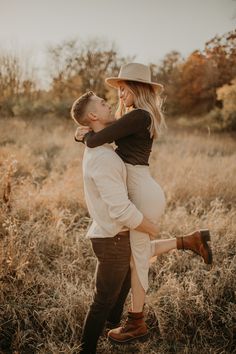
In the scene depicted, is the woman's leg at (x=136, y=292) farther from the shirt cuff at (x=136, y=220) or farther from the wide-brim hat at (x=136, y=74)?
the wide-brim hat at (x=136, y=74)

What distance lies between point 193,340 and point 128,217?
1322 millimetres

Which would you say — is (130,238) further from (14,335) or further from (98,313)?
(14,335)

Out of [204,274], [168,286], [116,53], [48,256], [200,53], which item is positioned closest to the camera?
[168,286]

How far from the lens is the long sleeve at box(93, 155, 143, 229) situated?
214 cm

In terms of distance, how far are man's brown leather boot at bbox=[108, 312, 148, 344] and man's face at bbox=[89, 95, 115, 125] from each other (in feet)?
4.58

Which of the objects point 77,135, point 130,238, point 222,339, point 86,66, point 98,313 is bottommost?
point 222,339

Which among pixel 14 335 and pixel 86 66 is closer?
pixel 14 335

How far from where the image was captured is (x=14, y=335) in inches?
106

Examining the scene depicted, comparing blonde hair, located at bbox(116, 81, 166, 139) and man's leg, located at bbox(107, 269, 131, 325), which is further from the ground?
blonde hair, located at bbox(116, 81, 166, 139)

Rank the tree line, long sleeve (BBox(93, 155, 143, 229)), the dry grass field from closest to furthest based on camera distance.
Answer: long sleeve (BBox(93, 155, 143, 229)), the dry grass field, the tree line

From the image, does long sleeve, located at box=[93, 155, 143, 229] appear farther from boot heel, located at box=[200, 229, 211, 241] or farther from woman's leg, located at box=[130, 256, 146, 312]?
boot heel, located at box=[200, 229, 211, 241]

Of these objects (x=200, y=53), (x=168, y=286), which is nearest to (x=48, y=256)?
(x=168, y=286)

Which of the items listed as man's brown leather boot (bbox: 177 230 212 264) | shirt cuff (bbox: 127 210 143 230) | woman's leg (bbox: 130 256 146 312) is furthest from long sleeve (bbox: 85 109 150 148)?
man's brown leather boot (bbox: 177 230 212 264)

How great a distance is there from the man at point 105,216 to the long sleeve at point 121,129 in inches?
2.7
